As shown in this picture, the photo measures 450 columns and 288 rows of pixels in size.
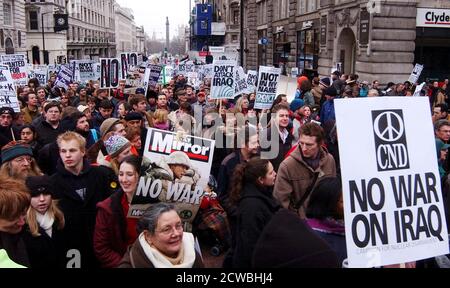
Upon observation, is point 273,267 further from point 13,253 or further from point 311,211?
point 13,253

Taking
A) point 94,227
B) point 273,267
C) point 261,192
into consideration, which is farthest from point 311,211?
point 94,227

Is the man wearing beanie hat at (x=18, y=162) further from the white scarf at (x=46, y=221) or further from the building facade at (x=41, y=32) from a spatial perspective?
the building facade at (x=41, y=32)

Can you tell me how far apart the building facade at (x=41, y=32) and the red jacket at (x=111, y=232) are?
68.2m

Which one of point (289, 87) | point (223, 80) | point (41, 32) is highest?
point (41, 32)

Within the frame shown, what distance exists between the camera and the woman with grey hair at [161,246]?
3.00 meters

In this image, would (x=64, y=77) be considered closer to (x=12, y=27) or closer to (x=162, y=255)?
(x=162, y=255)

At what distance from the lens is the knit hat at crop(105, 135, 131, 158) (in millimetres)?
5055

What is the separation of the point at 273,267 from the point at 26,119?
7.96 meters

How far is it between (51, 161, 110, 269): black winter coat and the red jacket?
0.76 ft

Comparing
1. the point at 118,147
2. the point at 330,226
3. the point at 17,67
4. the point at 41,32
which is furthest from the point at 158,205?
the point at 41,32

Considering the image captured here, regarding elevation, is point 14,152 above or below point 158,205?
above

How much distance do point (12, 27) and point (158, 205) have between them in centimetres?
5719

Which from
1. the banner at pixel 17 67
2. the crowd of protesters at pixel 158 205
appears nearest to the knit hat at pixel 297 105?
the crowd of protesters at pixel 158 205

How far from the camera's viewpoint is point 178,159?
4227 mm
